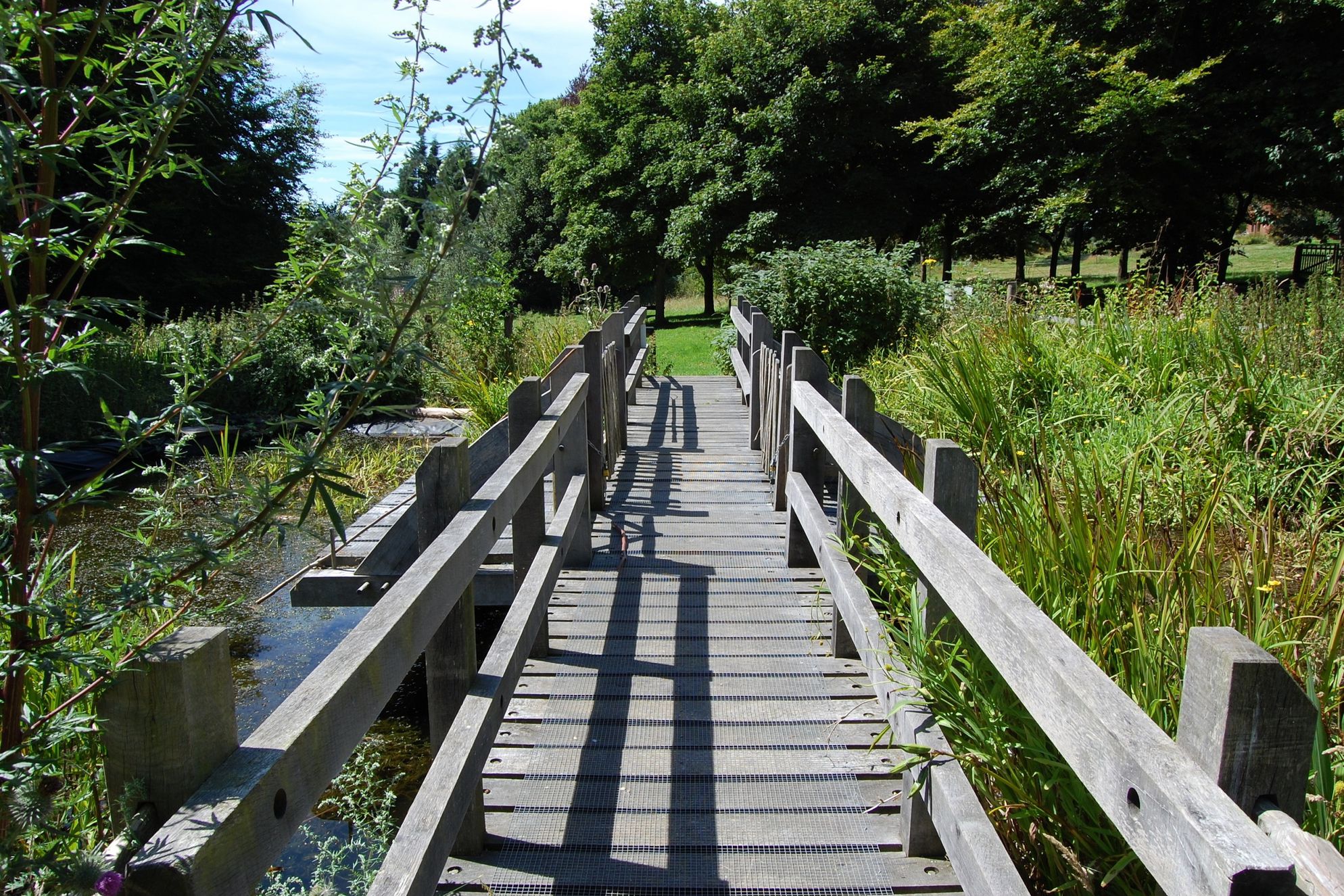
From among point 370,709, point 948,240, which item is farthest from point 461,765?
point 948,240

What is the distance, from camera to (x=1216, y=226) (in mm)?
21484

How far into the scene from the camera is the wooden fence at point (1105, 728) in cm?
116

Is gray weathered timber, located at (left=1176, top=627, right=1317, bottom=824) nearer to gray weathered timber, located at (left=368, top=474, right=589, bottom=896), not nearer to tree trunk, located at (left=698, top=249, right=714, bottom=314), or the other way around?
gray weathered timber, located at (left=368, top=474, right=589, bottom=896)

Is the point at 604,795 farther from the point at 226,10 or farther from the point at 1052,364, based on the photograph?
the point at 1052,364

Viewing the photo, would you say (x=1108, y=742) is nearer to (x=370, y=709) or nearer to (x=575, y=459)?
(x=370, y=709)

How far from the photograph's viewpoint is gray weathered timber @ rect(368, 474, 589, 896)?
202cm

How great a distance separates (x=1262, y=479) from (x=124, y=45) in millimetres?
4947

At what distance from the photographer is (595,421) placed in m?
6.43

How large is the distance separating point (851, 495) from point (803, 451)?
1.23 meters

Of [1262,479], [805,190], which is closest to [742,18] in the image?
[805,190]

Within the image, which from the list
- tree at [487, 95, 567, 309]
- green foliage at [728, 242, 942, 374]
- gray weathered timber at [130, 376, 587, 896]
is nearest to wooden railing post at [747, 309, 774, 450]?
green foliage at [728, 242, 942, 374]

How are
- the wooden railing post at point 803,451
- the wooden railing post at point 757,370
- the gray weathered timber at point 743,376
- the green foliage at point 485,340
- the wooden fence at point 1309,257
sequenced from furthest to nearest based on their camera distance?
the wooden fence at point 1309,257
the green foliage at point 485,340
the gray weathered timber at point 743,376
the wooden railing post at point 757,370
the wooden railing post at point 803,451

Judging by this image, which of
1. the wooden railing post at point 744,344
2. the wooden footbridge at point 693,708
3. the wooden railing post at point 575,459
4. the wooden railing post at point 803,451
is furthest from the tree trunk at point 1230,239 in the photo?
the wooden footbridge at point 693,708

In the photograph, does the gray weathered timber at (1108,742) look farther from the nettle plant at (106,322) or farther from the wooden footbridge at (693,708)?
the nettle plant at (106,322)
